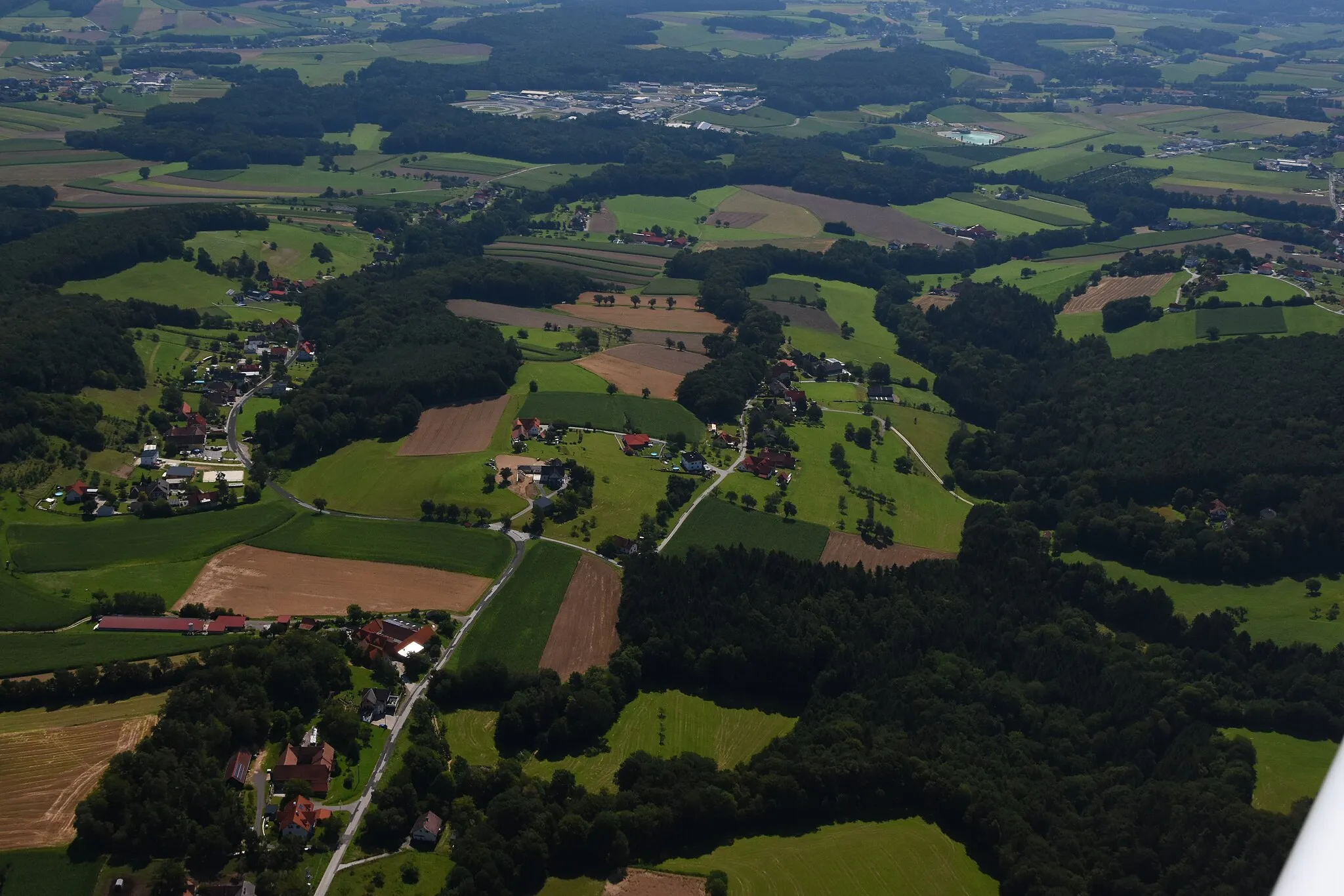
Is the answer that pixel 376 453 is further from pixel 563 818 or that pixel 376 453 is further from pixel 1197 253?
pixel 1197 253

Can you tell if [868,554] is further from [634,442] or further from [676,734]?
[676,734]

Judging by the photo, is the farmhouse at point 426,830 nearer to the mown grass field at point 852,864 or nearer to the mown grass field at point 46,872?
the mown grass field at point 852,864

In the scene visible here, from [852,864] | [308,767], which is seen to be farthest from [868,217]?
[308,767]

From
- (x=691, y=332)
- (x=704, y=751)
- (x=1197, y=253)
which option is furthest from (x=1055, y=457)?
(x=1197, y=253)

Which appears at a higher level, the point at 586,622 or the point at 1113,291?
the point at 1113,291

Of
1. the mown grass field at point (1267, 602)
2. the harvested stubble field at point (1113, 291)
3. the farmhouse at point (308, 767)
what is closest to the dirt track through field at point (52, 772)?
the farmhouse at point (308, 767)
